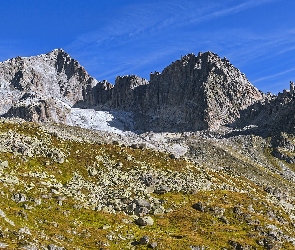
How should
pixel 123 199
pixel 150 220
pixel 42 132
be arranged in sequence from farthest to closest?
pixel 42 132 < pixel 123 199 < pixel 150 220

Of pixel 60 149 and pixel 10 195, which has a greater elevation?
pixel 60 149

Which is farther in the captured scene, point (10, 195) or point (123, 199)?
point (123, 199)

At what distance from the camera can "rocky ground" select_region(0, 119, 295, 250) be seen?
48.2 meters

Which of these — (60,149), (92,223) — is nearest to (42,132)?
(60,149)

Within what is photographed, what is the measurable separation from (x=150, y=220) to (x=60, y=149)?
25.3 m

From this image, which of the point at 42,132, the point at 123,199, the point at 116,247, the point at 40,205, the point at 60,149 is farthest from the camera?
the point at 42,132

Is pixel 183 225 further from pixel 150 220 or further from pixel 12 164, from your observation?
pixel 12 164

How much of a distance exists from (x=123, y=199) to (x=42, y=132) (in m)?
26.0

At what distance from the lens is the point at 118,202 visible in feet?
200

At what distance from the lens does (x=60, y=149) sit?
2896 inches

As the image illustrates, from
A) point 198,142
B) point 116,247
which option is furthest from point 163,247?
point 198,142

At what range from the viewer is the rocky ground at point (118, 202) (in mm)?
48156

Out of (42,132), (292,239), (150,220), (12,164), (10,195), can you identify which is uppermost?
(42,132)

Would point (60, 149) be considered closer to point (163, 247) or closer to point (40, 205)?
point (40, 205)
